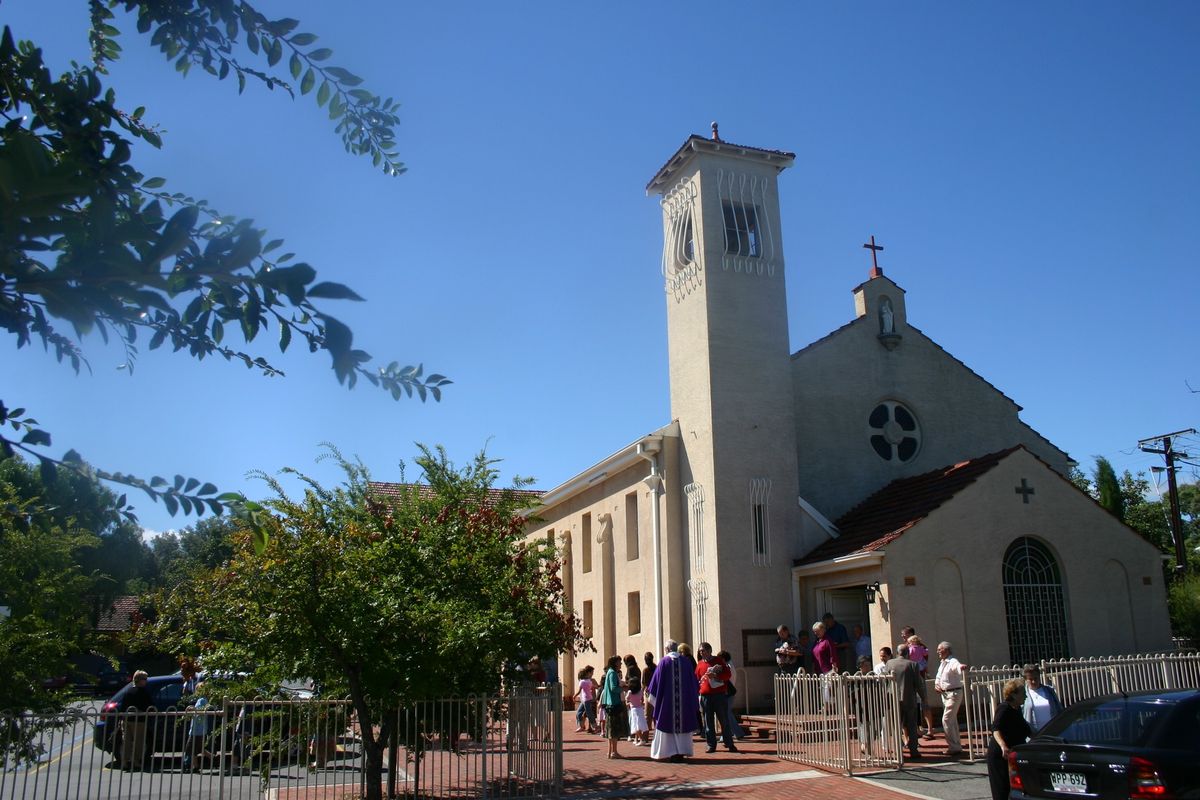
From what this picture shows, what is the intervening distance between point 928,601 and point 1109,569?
14.0 ft

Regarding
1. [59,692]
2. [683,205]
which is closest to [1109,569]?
[683,205]

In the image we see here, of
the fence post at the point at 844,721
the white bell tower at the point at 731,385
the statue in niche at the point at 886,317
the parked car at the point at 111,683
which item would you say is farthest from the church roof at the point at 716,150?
the parked car at the point at 111,683

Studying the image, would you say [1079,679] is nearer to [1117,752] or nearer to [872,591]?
[872,591]

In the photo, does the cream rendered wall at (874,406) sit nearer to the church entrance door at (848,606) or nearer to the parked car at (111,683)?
the church entrance door at (848,606)

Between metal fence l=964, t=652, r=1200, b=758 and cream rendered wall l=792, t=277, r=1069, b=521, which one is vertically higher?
cream rendered wall l=792, t=277, r=1069, b=521

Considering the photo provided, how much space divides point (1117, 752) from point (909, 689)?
5559 millimetres

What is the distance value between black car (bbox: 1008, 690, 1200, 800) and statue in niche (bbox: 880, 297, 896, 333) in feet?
45.8

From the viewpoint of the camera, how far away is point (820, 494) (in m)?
20.4

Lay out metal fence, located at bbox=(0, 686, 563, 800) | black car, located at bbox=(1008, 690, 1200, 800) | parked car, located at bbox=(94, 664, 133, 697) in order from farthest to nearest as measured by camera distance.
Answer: parked car, located at bbox=(94, 664, 133, 697) < metal fence, located at bbox=(0, 686, 563, 800) < black car, located at bbox=(1008, 690, 1200, 800)

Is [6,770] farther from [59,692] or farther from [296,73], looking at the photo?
[296,73]

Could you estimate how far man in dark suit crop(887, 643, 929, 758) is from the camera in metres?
13.1

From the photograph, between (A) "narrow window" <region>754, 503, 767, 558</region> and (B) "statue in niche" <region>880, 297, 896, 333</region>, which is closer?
(A) "narrow window" <region>754, 503, 767, 558</region>

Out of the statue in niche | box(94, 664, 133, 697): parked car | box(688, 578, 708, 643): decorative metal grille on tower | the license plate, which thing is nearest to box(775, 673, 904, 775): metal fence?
the license plate

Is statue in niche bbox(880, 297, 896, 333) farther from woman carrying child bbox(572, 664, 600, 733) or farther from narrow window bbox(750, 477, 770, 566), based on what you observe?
woman carrying child bbox(572, 664, 600, 733)
